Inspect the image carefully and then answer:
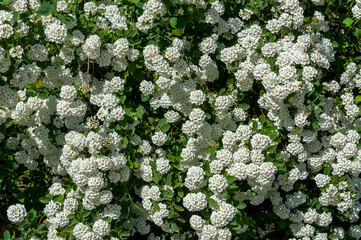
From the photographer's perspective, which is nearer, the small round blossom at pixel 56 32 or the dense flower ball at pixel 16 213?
the small round blossom at pixel 56 32

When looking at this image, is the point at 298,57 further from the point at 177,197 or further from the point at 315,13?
the point at 177,197

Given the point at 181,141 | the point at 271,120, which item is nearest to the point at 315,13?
the point at 271,120

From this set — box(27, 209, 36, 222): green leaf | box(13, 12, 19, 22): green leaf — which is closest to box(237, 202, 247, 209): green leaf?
box(27, 209, 36, 222): green leaf

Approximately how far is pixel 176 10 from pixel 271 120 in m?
1.35

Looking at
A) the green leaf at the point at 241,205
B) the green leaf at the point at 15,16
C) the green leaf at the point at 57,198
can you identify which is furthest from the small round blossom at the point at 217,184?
the green leaf at the point at 15,16

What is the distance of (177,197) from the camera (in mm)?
3707

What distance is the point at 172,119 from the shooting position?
12.6 feet

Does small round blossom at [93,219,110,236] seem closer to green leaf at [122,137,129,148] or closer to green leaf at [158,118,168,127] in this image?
green leaf at [122,137,129,148]

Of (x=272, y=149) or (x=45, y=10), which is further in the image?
(x=272, y=149)

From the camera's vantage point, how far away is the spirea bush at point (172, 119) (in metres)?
3.46

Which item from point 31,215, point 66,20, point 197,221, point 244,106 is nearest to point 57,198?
point 31,215

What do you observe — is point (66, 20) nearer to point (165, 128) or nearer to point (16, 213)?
point (165, 128)

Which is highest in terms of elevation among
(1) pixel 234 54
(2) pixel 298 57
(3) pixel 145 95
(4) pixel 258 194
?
(2) pixel 298 57

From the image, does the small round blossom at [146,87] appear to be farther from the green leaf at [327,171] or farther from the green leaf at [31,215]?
the green leaf at [327,171]
